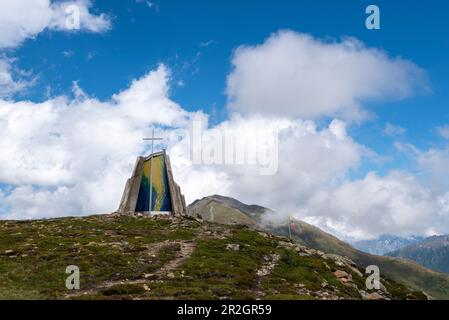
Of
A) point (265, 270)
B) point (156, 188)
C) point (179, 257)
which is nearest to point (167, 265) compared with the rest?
point (179, 257)

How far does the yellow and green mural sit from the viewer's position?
6875cm

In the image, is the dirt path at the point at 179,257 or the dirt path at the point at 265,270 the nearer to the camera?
the dirt path at the point at 265,270

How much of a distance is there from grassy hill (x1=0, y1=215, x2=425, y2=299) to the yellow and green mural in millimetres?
11496

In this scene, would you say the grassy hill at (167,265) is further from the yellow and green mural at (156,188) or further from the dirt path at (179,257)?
the yellow and green mural at (156,188)

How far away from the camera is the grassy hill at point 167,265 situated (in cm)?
2700

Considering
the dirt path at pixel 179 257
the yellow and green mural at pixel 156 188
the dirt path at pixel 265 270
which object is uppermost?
the yellow and green mural at pixel 156 188

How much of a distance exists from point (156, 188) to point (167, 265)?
114 feet

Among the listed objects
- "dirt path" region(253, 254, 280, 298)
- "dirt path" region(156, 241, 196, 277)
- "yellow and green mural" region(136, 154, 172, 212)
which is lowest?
"dirt path" region(253, 254, 280, 298)

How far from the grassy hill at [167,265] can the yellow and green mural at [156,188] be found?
37.7ft

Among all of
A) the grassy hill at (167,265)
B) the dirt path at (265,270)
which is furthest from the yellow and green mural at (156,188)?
the dirt path at (265,270)

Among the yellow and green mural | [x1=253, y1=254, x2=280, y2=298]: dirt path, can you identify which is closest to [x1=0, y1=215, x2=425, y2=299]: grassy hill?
[x1=253, y1=254, x2=280, y2=298]: dirt path

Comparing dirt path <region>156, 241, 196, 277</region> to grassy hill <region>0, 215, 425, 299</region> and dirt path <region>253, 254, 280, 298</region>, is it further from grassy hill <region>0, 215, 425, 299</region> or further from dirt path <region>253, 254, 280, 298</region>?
dirt path <region>253, 254, 280, 298</region>
